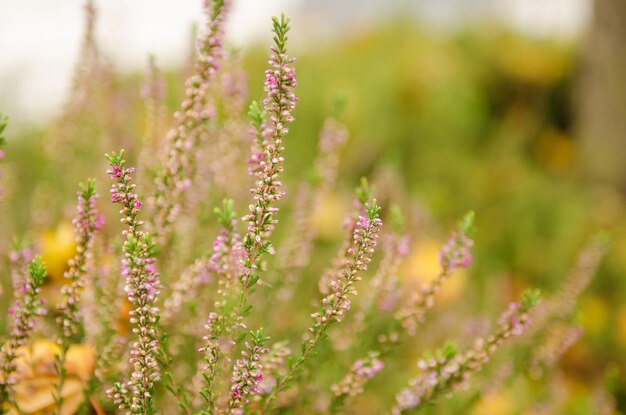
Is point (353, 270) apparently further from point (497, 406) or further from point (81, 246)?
point (497, 406)

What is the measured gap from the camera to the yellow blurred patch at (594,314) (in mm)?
2398

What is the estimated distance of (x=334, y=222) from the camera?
2.65 meters

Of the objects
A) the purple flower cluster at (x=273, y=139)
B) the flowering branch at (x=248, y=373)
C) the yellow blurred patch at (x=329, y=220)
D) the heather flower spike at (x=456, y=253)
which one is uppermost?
the yellow blurred patch at (x=329, y=220)

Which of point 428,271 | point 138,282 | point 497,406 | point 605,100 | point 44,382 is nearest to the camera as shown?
point 138,282

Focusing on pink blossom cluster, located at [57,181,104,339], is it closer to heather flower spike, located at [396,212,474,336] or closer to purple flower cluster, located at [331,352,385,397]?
purple flower cluster, located at [331,352,385,397]

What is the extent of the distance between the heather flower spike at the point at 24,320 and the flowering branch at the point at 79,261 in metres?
0.03

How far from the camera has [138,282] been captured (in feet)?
2.30

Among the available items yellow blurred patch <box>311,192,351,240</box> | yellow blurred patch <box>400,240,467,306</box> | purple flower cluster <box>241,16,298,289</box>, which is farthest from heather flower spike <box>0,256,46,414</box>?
yellow blurred patch <box>311,192,351,240</box>

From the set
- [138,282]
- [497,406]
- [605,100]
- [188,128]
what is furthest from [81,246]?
[605,100]

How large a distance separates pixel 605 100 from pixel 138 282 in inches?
154

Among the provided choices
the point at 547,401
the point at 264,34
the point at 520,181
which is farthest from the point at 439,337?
the point at 264,34

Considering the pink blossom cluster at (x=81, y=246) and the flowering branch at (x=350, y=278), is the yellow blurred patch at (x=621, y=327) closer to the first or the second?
the flowering branch at (x=350, y=278)

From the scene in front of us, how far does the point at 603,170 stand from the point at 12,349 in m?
3.83

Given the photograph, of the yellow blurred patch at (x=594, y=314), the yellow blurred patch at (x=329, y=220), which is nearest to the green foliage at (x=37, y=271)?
the yellow blurred patch at (x=329, y=220)
